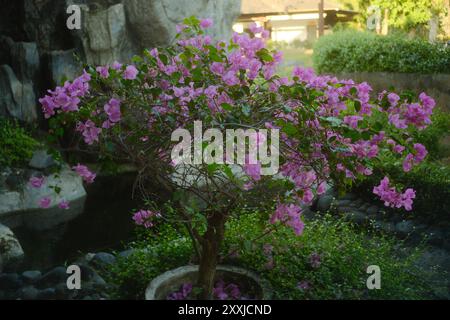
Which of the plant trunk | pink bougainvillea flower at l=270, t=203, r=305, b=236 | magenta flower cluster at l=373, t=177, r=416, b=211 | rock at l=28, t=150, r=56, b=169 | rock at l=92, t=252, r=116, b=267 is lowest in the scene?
rock at l=92, t=252, r=116, b=267

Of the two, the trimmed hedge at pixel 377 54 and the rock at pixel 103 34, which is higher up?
the rock at pixel 103 34

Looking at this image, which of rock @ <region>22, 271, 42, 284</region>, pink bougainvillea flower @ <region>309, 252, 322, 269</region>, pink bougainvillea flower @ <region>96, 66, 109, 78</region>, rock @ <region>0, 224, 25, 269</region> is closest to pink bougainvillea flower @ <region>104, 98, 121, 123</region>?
pink bougainvillea flower @ <region>96, 66, 109, 78</region>

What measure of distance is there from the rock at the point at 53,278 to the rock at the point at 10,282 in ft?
0.70

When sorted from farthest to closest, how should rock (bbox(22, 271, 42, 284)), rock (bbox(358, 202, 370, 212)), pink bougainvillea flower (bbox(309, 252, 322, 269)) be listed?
rock (bbox(358, 202, 370, 212))
rock (bbox(22, 271, 42, 284))
pink bougainvillea flower (bbox(309, 252, 322, 269))

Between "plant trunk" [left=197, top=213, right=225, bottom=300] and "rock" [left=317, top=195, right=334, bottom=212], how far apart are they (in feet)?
12.8

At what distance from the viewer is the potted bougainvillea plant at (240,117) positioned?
3691 millimetres

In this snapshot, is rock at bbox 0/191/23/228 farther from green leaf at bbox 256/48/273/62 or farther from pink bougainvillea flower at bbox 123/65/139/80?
green leaf at bbox 256/48/273/62

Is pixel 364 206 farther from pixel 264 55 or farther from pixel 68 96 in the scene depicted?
pixel 68 96

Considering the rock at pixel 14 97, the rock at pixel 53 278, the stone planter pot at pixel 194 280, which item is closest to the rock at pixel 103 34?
the rock at pixel 14 97

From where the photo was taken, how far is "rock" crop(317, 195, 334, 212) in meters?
8.01

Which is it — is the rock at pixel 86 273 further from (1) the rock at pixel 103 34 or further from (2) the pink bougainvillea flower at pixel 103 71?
(1) the rock at pixel 103 34

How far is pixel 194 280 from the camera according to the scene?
15.5ft

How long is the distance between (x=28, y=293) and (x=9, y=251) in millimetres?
2144
